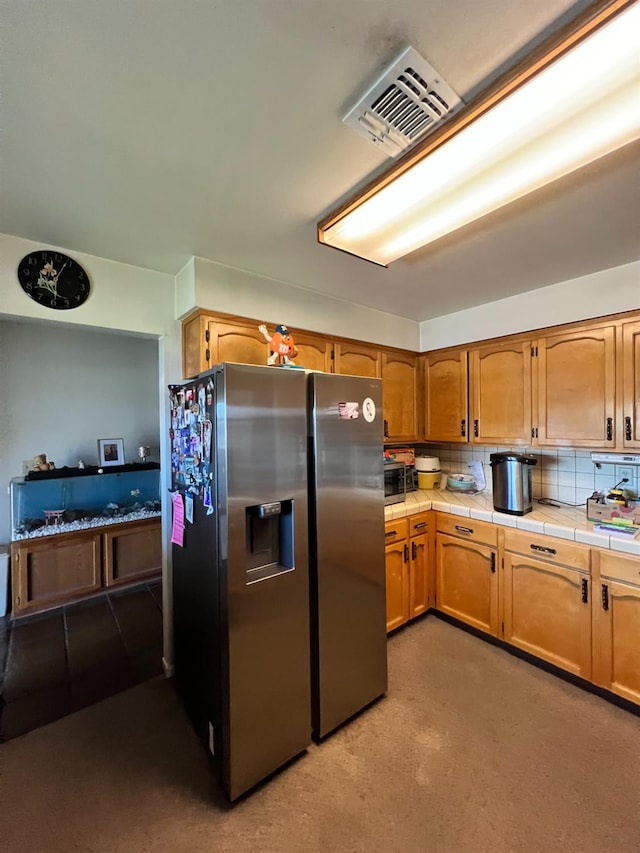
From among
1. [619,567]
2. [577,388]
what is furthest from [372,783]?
[577,388]

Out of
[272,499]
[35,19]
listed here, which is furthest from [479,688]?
[35,19]

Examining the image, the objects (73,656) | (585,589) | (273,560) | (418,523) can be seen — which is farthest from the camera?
(418,523)

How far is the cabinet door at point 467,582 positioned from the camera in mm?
2416

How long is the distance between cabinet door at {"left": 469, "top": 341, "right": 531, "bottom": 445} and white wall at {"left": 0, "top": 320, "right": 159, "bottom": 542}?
3384 millimetres

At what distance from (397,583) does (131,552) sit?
2635 mm

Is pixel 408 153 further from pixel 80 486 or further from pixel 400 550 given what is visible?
pixel 80 486

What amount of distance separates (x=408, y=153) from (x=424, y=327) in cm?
219

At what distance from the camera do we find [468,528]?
254cm

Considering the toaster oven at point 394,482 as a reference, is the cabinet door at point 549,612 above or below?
below

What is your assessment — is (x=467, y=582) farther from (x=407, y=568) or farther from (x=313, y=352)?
(x=313, y=352)

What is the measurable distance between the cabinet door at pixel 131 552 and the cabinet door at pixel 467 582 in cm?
278

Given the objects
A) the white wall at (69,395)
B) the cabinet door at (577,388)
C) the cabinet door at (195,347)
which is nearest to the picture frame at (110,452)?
the white wall at (69,395)

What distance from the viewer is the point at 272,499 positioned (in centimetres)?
152

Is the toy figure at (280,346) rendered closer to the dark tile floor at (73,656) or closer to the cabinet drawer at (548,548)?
the cabinet drawer at (548,548)
